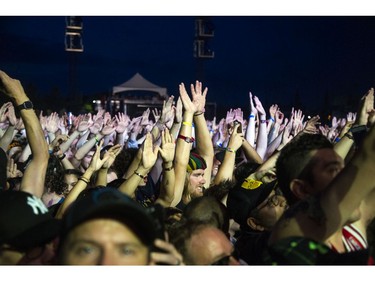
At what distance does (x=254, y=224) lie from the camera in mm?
3451

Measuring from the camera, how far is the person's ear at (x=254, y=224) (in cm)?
343

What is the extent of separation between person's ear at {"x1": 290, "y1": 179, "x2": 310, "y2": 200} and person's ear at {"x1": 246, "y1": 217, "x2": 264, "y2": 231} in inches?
41.5

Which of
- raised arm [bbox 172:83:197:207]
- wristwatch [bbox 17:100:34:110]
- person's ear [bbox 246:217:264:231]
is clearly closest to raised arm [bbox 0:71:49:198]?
wristwatch [bbox 17:100:34:110]

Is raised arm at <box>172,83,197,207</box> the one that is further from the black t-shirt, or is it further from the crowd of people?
the black t-shirt

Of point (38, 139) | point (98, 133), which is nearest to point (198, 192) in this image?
point (38, 139)

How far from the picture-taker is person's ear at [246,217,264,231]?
3.43 m

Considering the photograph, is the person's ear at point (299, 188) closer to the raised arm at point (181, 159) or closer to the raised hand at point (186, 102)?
the raised arm at point (181, 159)

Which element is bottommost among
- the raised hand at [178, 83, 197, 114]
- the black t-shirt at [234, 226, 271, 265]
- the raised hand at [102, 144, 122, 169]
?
the black t-shirt at [234, 226, 271, 265]

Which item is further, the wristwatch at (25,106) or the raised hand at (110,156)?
the raised hand at (110,156)

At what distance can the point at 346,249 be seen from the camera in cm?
238

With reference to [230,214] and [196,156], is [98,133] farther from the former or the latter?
[230,214]

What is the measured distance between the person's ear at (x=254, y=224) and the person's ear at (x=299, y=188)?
1.05 metres

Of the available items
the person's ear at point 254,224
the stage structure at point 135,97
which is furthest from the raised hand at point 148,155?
the stage structure at point 135,97

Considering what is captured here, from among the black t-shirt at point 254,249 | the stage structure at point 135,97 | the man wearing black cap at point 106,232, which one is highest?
the man wearing black cap at point 106,232
